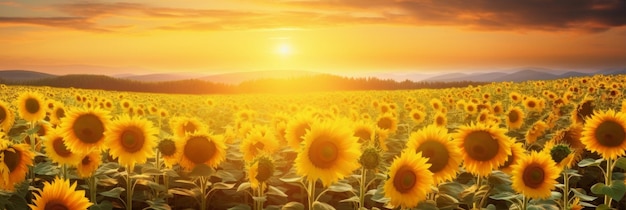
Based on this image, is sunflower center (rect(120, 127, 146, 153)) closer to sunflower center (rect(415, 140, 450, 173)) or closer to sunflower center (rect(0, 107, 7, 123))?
sunflower center (rect(415, 140, 450, 173))

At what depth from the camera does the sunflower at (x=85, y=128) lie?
20.3 ft

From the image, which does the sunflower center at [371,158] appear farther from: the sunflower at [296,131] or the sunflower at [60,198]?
the sunflower at [296,131]

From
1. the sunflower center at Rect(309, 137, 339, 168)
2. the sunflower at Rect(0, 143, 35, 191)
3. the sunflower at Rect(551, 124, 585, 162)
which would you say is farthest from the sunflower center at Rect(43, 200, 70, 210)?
the sunflower at Rect(551, 124, 585, 162)

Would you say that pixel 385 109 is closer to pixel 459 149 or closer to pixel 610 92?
pixel 610 92

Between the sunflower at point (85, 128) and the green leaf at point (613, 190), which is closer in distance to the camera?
the green leaf at point (613, 190)

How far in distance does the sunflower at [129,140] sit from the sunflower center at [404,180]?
113 inches

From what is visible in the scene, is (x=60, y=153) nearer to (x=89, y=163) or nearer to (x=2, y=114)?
(x=89, y=163)

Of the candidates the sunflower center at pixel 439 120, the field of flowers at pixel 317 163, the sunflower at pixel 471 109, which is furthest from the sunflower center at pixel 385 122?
the sunflower at pixel 471 109

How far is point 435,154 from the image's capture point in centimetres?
511

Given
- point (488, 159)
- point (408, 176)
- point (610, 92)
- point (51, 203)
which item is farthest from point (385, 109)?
point (51, 203)

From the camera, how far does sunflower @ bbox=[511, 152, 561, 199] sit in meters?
5.39

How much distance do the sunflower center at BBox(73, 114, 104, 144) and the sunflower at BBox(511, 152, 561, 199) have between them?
4.34 m

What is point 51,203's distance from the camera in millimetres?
3914

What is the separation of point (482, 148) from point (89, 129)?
4.12 metres
